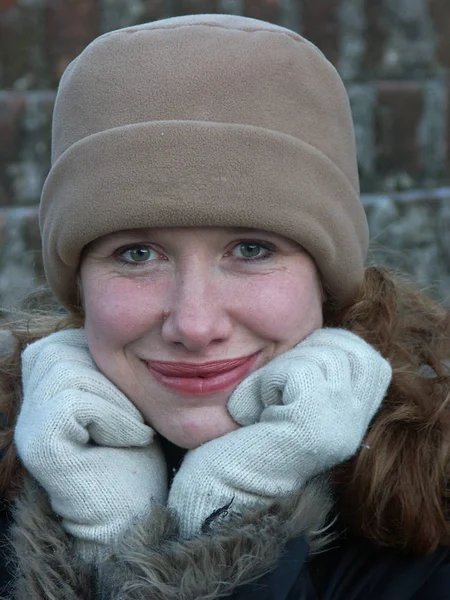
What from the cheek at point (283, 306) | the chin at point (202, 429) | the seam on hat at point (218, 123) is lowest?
the chin at point (202, 429)

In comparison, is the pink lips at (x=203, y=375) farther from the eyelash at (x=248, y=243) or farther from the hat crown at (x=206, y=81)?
the hat crown at (x=206, y=81)

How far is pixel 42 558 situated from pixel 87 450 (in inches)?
8.3

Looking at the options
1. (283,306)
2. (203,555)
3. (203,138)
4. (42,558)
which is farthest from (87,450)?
(203,138)

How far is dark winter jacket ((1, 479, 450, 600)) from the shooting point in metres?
1.49

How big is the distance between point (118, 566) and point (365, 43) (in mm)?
2777

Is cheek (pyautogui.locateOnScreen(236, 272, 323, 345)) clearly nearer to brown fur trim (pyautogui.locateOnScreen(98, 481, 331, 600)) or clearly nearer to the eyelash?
the eyelash

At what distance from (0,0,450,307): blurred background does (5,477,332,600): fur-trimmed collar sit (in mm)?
2156

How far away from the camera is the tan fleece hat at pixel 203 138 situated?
1.62 meters

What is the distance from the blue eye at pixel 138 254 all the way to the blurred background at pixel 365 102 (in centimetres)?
204

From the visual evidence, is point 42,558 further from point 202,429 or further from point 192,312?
point 192,312

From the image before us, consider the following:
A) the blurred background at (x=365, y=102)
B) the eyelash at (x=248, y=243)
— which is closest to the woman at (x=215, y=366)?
the eyelash at (x=248, y=243)

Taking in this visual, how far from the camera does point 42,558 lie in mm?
1620

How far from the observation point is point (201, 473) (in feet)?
5.27

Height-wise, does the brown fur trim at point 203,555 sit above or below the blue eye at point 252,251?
below
